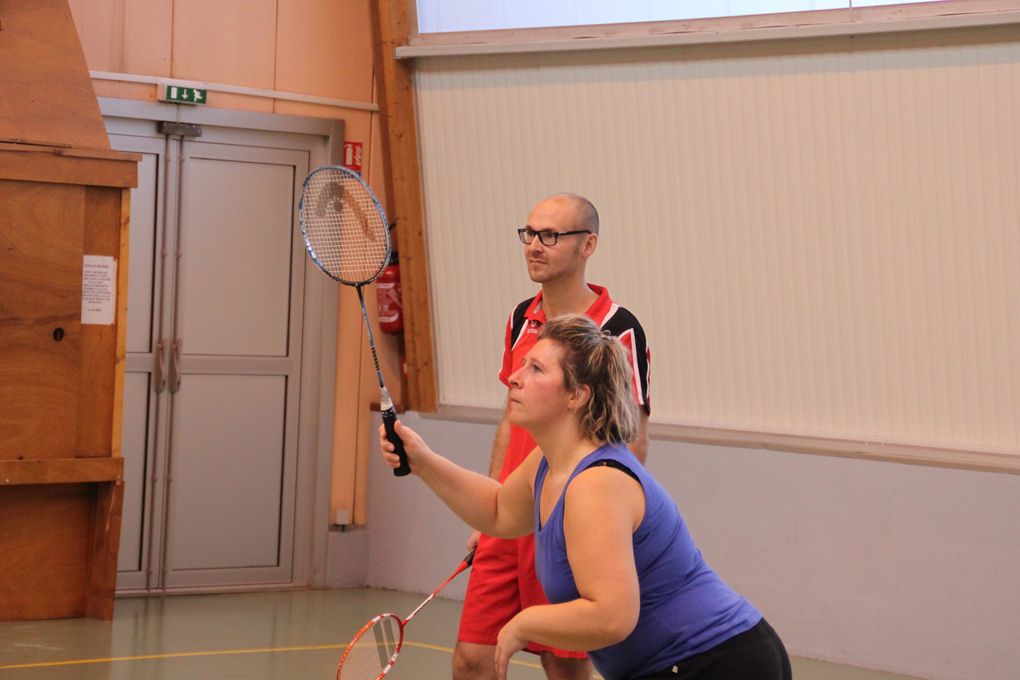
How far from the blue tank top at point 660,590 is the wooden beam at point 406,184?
5.25 meters

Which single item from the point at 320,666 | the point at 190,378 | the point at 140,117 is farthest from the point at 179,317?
the point at 320,666

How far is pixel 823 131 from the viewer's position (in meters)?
6.23

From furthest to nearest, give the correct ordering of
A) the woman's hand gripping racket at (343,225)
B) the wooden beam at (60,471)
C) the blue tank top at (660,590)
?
1. the wooden beam at (60,471)
2. the woman's hand gripping racket at (343,225)
3. the blue tank top at (660,590)

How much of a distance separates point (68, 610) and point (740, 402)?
3.65 metres

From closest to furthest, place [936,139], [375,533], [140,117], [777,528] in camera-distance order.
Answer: [936,139]
[777,528]
[140,117]
[375,533]

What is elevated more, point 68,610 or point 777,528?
point 777,528

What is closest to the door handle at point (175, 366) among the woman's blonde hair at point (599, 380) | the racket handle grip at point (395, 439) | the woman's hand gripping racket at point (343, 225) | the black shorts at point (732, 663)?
the woman's hand gripping racket at point (343, 225)

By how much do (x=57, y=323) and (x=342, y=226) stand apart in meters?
2.69

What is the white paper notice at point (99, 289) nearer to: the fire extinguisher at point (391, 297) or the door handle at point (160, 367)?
the door handle at point (160, 367)

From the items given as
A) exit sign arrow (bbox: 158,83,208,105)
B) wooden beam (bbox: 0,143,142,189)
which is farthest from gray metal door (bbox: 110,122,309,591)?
wooden beam (bbox: 0,143,142,189)

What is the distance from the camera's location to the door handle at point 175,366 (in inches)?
303

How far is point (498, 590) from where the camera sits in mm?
3969

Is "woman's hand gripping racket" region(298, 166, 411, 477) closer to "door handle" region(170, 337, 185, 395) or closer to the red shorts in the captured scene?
the red shorts

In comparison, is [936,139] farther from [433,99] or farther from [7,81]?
[7,81]
